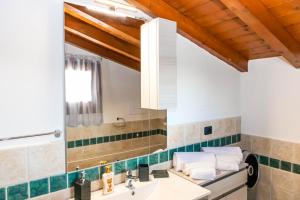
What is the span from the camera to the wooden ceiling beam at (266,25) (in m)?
1.43

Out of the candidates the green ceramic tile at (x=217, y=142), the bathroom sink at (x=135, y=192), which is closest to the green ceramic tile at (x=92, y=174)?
the bathroom sink at (x=135, y=192)

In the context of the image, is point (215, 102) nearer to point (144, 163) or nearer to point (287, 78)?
point (287, 78)

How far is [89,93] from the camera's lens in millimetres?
1480

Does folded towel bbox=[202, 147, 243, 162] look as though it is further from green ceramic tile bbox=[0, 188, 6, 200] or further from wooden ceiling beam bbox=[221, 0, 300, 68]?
green ceramic tile bbox=[0, 188, 6, 200]

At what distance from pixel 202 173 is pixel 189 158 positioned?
0.21m

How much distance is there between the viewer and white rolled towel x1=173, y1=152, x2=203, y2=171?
178 centimetres

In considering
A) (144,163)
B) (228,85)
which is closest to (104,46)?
(144,163)

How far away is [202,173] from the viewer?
1627mm

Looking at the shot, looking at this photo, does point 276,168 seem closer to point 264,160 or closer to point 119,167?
point 264,160

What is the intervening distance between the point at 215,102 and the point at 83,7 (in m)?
1.48

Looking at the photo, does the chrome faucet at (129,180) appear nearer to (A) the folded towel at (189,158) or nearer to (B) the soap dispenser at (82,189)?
(B) the soap dispenser at (82,189)

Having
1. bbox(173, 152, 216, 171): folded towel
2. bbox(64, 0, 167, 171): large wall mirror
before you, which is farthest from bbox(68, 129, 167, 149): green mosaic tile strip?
bbox(173, 152, 216, 171): folded towel

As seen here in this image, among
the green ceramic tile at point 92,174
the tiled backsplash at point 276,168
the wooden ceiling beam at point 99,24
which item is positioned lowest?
the tiled backsplash at point 276,168

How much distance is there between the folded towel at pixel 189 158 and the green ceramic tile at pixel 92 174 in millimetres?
655
